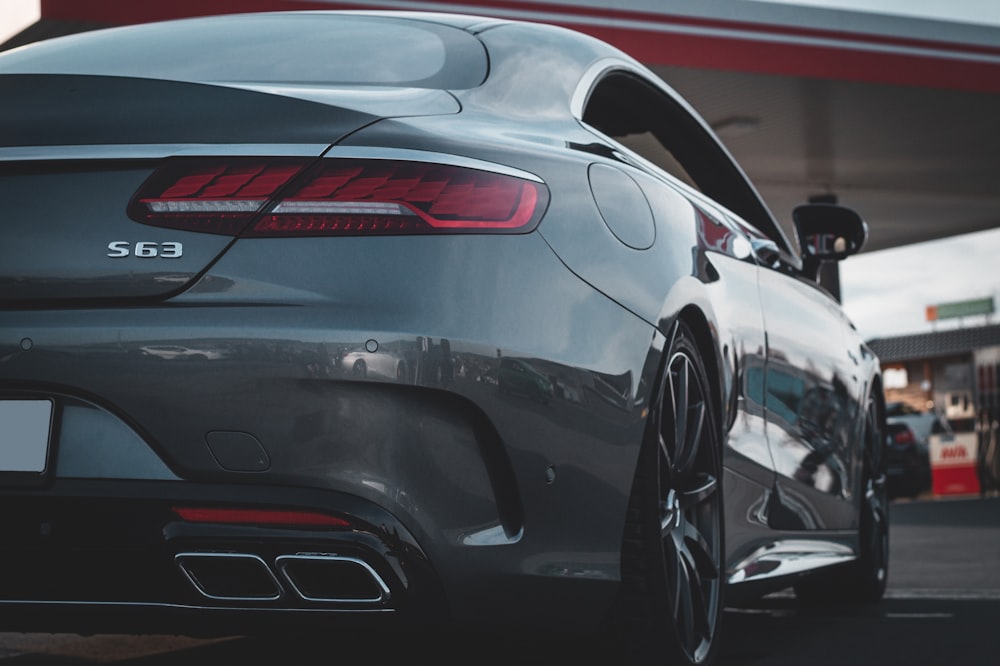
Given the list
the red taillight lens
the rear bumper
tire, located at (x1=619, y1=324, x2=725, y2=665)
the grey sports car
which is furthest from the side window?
the rear bumper

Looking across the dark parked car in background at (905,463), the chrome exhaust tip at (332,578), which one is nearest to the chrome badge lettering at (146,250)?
the chrome exhaust tip at (332,578)

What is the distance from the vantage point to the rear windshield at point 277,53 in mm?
2740

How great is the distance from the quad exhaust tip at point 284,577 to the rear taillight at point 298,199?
526 millimetres

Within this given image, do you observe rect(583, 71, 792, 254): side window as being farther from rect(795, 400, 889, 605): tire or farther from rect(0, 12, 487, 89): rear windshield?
rect(795, 400, 889, 605): tire

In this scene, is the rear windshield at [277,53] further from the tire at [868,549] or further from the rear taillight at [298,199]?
the tire at [868,549]

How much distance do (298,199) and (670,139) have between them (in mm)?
1942

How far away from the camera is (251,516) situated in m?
2.24

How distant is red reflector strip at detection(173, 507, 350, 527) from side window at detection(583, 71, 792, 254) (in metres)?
1.29

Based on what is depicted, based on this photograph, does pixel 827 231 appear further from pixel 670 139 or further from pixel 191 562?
pixel 191 562

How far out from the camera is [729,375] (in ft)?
11.2

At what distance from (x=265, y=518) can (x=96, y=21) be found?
11971 millimetres

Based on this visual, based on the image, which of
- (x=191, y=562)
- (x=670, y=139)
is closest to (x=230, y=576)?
(x=191, y=562)

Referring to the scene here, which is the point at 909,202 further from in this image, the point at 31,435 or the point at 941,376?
the point at 941,376

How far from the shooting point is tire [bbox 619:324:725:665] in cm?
276
